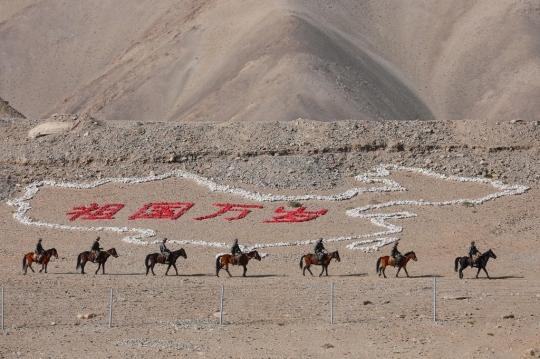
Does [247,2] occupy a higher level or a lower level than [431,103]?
higher

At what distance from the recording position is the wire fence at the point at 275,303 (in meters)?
36.3

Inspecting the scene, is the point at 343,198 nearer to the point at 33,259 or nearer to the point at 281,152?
the point at 281,152

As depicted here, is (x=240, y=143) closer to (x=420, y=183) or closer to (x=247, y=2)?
(x=420, y=183)

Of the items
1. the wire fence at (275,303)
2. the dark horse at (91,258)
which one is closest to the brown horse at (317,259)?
the wire fence at (275,303)

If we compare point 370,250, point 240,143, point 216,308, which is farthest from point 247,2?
point 216,308

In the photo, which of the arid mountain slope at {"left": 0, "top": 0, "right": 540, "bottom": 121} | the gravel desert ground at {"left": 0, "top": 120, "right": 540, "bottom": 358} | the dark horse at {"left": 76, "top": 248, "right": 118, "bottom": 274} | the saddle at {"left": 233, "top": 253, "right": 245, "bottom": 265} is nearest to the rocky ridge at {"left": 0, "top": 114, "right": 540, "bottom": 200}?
the gravel desert ground at {"left": 0, "top": 120, "right": 540, "bottom": 358}

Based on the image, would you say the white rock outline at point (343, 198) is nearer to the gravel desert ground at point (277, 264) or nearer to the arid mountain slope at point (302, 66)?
the gravel desert ground at point (277, 264)

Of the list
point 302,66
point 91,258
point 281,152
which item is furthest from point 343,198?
point 302,66

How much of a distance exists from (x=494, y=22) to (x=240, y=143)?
74.2 m

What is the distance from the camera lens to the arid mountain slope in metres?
120

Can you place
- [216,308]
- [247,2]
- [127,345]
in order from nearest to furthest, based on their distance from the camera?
[127,345] < [216,308] < [247,2]

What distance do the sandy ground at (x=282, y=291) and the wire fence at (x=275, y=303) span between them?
7 cm

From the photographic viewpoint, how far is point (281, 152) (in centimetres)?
7094

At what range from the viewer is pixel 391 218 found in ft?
196
